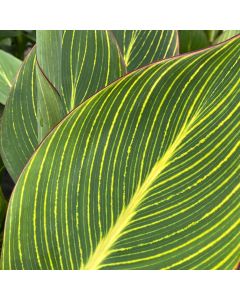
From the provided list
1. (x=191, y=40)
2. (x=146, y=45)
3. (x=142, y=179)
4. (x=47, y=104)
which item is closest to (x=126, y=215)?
(x=142, y=179)

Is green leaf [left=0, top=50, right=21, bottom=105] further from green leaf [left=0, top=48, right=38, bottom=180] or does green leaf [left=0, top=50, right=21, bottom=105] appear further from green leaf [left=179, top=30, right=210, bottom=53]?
green leaf [left=179, top=30, right=210, bottom=53]

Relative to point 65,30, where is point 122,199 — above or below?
below

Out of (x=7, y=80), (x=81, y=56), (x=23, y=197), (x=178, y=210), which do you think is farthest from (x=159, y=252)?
(x=7, y=80)

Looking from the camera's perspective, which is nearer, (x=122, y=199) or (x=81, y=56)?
(x=122, y=199)

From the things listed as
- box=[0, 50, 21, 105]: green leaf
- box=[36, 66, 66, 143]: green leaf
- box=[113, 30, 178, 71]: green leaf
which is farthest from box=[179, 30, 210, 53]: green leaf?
box=[36, 66, 66, 143]: green leaf

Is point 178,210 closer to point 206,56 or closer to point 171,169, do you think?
point 171,169

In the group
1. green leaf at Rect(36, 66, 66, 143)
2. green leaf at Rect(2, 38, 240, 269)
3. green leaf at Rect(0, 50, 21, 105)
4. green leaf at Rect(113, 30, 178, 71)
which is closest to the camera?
green leaf at Rect(2, 38, 240, 269)
